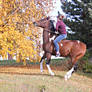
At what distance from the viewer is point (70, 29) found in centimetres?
Answer: 1802

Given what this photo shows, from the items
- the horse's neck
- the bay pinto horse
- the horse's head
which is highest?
the horse's head

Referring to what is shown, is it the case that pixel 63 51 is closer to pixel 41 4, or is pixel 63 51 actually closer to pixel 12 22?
pixel 12 22

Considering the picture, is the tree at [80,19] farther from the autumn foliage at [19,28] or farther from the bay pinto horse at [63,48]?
the bay pinto horse at [63,48]

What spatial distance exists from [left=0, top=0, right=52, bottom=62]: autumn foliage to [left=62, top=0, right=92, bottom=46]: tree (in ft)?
10.7

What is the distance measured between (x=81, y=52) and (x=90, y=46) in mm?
6474

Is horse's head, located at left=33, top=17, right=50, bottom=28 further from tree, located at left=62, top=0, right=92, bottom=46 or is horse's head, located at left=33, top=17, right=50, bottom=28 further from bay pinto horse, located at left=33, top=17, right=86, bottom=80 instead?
tree, located at left=62, top=0, right=92, bottom=46

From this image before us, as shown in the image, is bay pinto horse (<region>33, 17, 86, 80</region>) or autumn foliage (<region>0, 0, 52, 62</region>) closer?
bay pinto horse (<region>33, 17, 86, 80</region>)

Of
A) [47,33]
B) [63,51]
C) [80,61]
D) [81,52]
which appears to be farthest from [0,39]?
[80,61]

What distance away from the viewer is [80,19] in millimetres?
17969

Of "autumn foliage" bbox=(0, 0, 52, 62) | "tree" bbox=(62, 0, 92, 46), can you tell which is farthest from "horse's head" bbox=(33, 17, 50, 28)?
"tree" bbox=(62, 0, 92, 46)

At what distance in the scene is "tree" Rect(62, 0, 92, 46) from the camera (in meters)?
16.8

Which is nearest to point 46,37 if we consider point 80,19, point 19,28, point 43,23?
point 43,23

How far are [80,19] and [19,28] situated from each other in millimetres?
6033

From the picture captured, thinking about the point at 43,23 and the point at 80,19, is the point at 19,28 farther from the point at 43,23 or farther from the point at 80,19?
the point at 80,19
